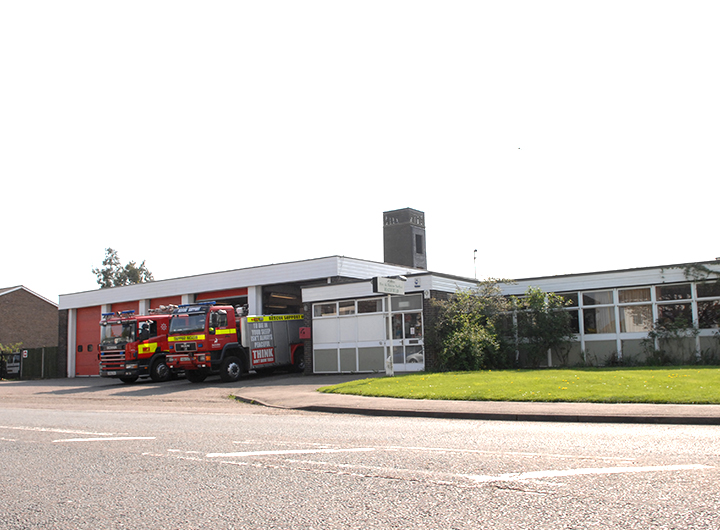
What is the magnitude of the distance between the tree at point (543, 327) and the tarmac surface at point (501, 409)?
32.9 ft

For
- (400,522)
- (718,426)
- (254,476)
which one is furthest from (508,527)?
(718,426)

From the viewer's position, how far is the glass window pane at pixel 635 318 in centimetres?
2298

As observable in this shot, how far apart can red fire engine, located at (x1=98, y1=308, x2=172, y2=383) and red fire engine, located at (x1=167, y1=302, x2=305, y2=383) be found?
2.85 meters

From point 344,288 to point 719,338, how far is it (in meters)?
13.3

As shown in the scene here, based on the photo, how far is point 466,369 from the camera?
22.6m

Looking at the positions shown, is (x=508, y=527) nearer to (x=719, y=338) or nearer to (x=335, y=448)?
(x=335, y=448)

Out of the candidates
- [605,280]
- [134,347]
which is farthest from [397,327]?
[134,347]

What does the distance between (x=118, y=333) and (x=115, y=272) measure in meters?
63.2

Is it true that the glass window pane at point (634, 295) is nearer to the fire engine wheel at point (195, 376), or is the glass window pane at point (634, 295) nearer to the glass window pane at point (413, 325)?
the glass window pane at point (413, 325)

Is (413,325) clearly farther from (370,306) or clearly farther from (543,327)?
(543,327)

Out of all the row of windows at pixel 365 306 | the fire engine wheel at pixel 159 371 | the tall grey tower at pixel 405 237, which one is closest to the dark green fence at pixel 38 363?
the fire engine wheel at pixel 159 371

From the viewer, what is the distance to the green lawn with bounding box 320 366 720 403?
12.8m

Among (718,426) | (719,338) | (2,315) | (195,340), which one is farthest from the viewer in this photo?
(2,315)

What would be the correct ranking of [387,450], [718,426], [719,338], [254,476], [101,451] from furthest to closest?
[719,338], [718,426], [101,451], [387,450], [254,476]
